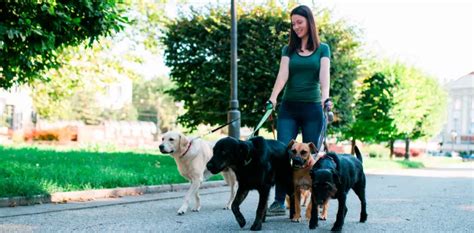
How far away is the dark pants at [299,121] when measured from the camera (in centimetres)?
702

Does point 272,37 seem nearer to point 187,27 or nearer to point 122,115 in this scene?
point 187,27

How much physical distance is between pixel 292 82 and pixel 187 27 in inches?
551

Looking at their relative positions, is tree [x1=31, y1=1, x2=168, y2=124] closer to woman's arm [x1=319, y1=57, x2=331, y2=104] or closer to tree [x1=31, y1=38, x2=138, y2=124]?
tree [x1=31, y1=38, x2=138, y2=124]

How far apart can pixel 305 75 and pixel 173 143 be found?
1.93m

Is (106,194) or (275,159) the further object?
(106,194)

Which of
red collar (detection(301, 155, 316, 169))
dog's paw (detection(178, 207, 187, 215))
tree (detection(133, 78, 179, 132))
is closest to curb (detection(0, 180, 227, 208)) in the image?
dog's paw (detection(178, 207, 187, 215))

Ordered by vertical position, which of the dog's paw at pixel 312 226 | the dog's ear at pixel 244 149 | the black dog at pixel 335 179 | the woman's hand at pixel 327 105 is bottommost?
the dog's paw at pixel 312 226

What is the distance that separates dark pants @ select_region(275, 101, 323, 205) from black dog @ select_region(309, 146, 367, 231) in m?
0.72

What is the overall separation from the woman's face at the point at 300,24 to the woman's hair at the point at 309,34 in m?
0.03

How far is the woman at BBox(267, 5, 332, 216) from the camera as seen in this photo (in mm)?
6875

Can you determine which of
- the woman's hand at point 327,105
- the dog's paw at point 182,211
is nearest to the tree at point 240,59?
the dog's paw at point 182,211

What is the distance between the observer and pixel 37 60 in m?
12.0

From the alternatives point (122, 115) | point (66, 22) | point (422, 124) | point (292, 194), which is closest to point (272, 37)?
point (66, 22)

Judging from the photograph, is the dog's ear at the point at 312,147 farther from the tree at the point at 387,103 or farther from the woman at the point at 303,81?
the tree at the point at 387,103
